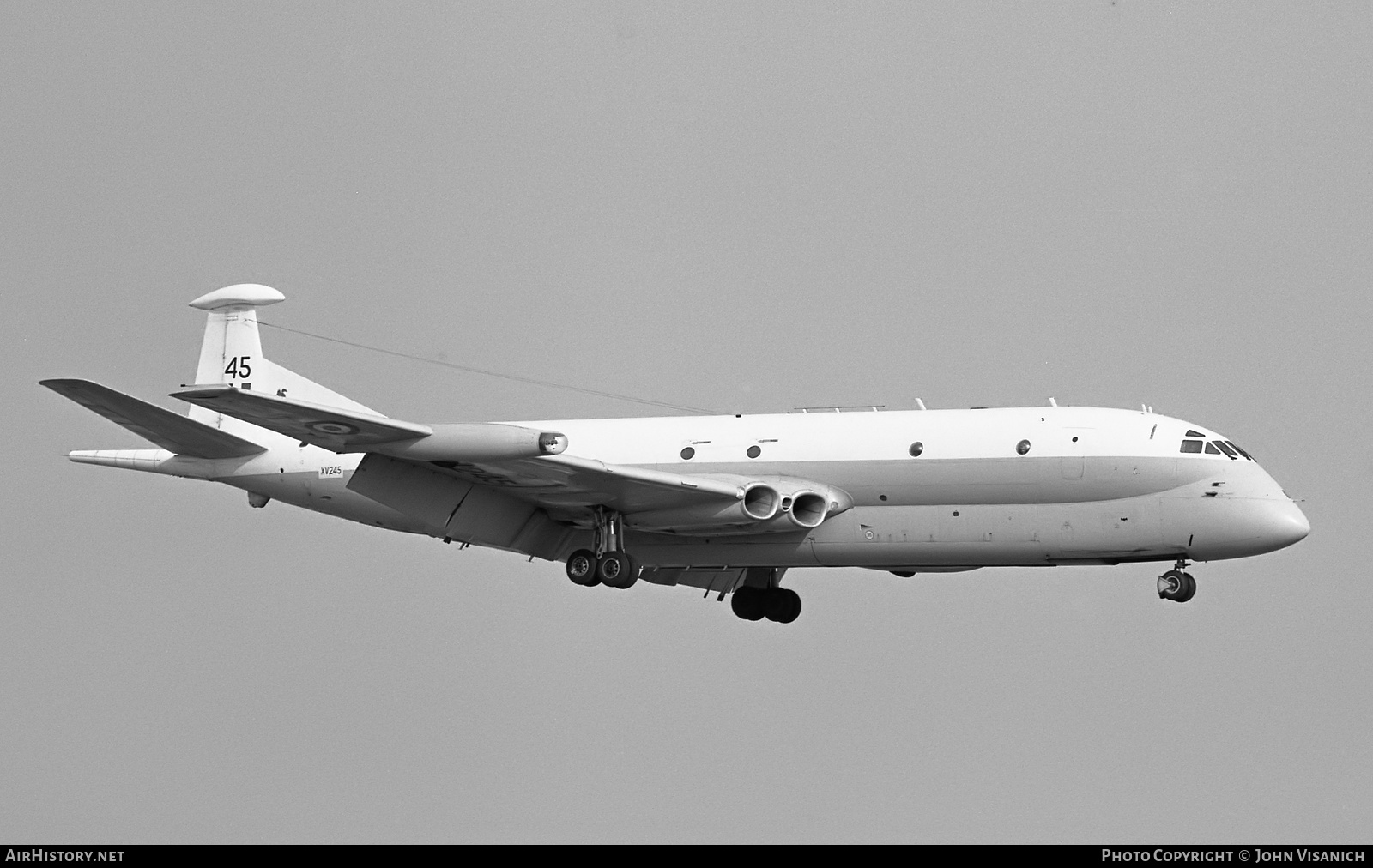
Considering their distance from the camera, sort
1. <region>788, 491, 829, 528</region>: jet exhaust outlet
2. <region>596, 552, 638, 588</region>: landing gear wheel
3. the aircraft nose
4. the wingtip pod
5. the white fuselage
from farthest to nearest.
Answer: the wingtip pod
<region>596, 552, 638, 588</region>: landing gear wheel
<region>788, 491, 829, 528</region>: jet exhaust outlet
the white fuselage
the aircraft nose

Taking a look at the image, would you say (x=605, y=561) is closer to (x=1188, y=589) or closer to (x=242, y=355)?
(x=242, y=355)

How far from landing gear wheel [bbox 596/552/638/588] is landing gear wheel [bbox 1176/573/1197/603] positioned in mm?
8667

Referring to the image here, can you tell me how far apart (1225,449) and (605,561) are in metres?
9.93

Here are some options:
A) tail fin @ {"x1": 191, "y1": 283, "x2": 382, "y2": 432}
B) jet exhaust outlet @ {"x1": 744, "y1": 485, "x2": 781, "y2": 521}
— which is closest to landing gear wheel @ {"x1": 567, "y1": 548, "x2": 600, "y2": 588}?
jet exhaust outlet @ {"x1": 744, "y1": 485, "x2": 781, "y2": 521}

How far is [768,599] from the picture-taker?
40.5 m

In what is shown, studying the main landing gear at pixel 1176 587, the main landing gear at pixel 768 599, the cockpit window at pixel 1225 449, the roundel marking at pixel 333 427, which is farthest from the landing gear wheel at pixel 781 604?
the roundel marking at pixel 333 427

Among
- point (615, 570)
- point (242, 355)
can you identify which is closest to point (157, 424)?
point (242, 355)

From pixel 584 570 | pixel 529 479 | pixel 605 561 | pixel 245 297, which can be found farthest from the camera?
pixel 245 297

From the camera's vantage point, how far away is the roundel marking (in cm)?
3288

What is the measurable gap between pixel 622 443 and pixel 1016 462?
21.9 ft

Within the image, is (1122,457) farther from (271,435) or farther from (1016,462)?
(271,435)

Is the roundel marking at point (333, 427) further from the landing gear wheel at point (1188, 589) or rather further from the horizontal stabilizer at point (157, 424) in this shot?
the landing gear wheel at point (1188, 589)

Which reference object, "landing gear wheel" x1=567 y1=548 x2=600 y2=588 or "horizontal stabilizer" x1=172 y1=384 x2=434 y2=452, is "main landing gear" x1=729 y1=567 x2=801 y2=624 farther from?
"horizontal stabilizer" x1=172 y1=384 x2=434 y2=452

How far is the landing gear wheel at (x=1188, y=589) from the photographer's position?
35062 mm
